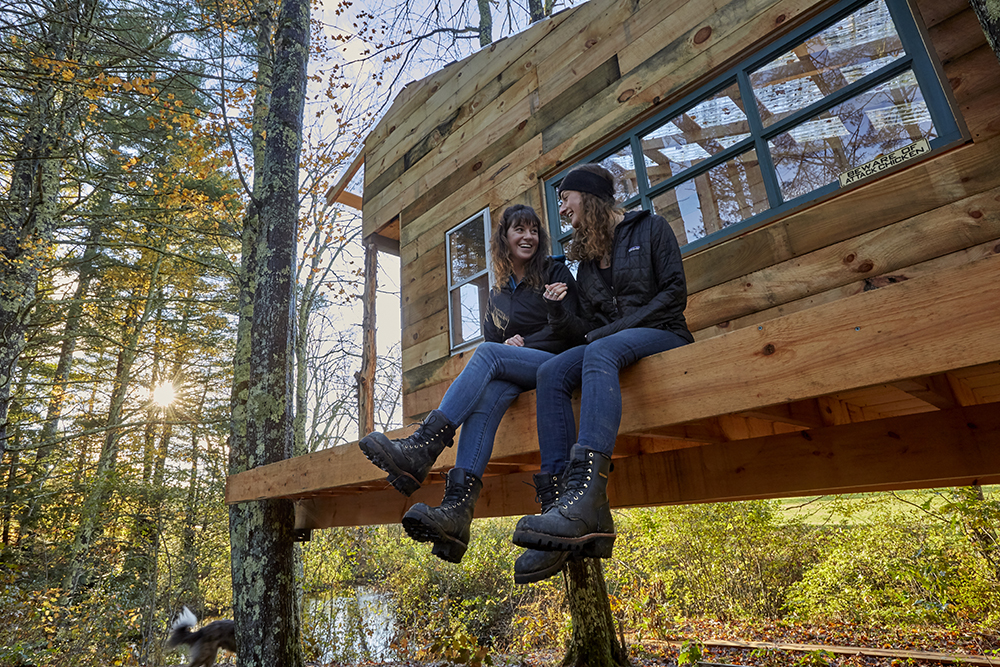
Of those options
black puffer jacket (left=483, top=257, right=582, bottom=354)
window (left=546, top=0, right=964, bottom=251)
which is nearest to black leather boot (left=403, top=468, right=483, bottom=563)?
black puffer jacket (left=483, top=257, right=582, bottom=354)

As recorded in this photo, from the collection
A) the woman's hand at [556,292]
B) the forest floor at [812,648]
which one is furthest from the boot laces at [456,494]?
the forest floor at [812,648]

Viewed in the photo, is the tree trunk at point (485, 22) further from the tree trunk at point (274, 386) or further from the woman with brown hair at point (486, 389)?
the woman with brown hair at point (486, 389)

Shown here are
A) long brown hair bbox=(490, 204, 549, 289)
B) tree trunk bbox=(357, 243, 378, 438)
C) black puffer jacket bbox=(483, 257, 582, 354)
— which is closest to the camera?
black puffer jacket bbox=(483, 257, 582, 354)

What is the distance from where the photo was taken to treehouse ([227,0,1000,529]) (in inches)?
62.4

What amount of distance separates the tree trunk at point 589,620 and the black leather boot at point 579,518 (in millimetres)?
3416

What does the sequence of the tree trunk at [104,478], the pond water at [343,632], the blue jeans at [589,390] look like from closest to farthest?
the blue jeans at [589,390] < the pond water at [343,632] < the tree trunk at [104,478]

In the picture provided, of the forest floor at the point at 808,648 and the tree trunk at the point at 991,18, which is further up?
the tree trunk at the point at 991,18

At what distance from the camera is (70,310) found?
1023 centimetres

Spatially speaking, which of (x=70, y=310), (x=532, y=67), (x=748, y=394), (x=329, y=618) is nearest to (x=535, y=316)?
(x=748, y=394)

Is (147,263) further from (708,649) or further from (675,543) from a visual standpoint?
(708,649)

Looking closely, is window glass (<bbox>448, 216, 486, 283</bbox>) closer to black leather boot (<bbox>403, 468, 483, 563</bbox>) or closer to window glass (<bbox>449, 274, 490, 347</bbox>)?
window glass (<bbox>449, 274, 490, 347</bbox>)

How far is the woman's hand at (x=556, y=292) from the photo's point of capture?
2369mm

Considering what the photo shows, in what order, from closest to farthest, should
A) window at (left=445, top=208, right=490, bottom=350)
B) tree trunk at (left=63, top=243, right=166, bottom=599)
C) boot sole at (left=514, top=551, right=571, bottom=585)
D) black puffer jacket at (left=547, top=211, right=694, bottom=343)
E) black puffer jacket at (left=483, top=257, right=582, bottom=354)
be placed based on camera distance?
boot sole at (left=514, top=551, right=571, bottom=585)
black puffer jacket at (left=547, top=211, right=694, bottom=343)
black puffer jacket at (left=483, top=257, right=582, bottom=354)
window at (left=445, top=208, right=490, bottom=350)
tree trunk at (left=63, top=243, right=166, bottom=599)

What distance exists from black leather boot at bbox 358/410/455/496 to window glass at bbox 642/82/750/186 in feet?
7.79
